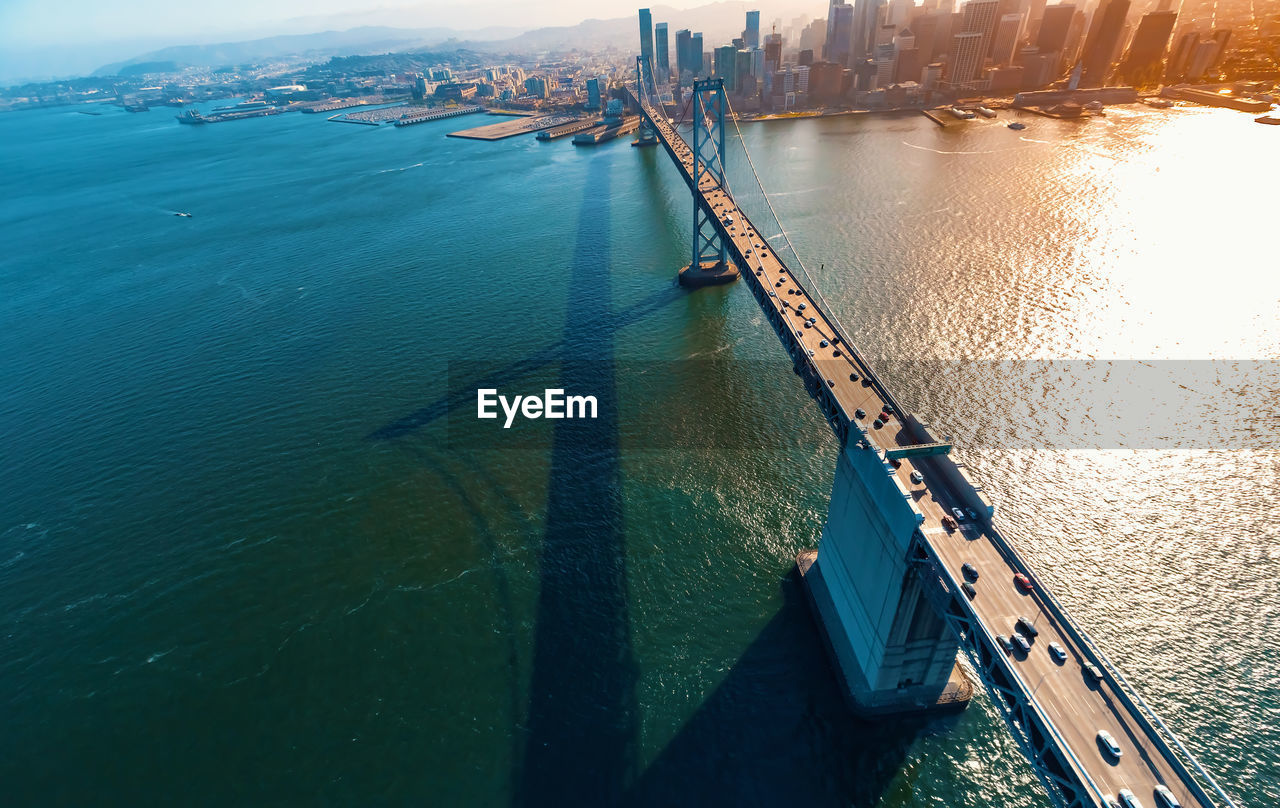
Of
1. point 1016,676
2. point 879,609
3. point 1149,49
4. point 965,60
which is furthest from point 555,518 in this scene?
point 1149,49

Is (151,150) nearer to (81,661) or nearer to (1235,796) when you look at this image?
(81,661)

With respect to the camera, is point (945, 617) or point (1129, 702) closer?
point (1129, 702)

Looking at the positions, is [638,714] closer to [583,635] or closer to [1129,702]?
[583,635]

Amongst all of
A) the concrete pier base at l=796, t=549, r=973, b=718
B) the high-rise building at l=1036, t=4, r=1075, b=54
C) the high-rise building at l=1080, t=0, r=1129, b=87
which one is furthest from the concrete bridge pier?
the high-rise building at l=1036, t=4, r=1075, b=54

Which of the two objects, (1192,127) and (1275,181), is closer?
(1275,181)

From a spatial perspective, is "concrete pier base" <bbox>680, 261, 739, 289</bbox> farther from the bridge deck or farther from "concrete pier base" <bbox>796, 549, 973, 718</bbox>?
"concrete pier base" <bbox>796, 549, 973, 718</bbox>

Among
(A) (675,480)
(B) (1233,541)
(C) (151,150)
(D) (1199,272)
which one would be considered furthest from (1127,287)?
(C) (151,150)
